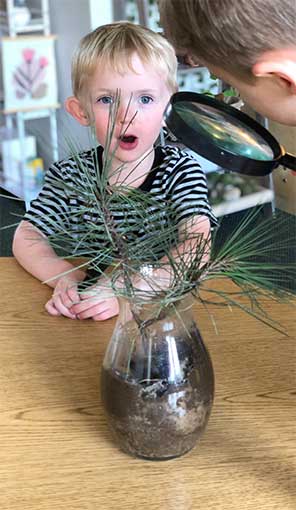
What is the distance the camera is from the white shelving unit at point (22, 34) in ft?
9.54

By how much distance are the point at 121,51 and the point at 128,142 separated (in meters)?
0.16

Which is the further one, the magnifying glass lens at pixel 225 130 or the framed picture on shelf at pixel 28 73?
the framed picture on shelf at pixel 28 73

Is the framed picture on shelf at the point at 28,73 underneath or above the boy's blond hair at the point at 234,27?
underneath

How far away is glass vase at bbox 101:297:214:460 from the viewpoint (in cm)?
66

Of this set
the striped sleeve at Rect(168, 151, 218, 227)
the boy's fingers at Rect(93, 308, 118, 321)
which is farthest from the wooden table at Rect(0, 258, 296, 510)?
the striped sleeve at Rect(168, 151, 218, 227)

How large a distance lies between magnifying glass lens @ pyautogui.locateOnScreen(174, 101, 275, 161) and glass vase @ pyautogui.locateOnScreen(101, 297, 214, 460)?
0.72 feet

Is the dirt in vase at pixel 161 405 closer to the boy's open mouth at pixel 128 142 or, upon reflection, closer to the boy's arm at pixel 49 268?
the boy's arm at pixel 49 268

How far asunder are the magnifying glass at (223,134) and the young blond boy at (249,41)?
0.31ft

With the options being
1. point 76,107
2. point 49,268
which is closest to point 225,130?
point 49,268

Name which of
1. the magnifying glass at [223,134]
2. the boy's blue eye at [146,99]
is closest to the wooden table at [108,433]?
the magnifying glass at [223,134]

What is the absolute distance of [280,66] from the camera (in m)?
0.63

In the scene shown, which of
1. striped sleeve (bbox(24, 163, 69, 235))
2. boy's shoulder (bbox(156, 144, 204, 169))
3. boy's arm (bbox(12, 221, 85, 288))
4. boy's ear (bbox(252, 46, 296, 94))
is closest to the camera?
boy's ear (bbox(252, 46, 296, 94))

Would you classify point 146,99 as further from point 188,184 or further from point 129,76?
point 188,184

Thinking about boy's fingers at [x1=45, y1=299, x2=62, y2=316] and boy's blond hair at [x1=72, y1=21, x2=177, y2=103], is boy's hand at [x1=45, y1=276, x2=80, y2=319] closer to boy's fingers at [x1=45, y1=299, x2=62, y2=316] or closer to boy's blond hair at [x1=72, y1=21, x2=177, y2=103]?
boy's fingers at [x1=45, y1=299, x2=62, y2=316]
